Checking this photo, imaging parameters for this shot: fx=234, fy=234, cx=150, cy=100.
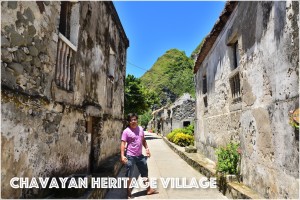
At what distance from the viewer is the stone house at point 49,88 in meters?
3.01

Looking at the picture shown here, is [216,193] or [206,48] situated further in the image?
[206,48]

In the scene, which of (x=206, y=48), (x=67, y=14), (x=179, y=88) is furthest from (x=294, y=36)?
(x=179, y=88)

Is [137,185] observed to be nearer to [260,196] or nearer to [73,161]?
[73,161]

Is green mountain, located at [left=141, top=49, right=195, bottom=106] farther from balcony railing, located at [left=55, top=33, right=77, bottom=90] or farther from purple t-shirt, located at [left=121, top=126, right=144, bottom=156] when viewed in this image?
balcony railing, located at [left=55, top=33, right=77, bottom=90]

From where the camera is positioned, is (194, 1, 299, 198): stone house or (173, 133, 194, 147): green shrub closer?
(194, 1, 299, 198): stone house

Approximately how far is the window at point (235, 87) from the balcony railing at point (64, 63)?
13.3 feet

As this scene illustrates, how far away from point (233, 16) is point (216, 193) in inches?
176

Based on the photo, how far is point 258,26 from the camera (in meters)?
4.43

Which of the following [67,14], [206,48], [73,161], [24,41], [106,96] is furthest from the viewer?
[206,48]

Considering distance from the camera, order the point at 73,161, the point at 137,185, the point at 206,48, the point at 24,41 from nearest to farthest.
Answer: the point at 24,41, the point at 73,161, the point at 137,185, the point at 206,48

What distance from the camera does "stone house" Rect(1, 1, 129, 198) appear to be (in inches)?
119

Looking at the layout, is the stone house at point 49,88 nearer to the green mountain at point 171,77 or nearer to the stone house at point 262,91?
the stone house at point 262,91

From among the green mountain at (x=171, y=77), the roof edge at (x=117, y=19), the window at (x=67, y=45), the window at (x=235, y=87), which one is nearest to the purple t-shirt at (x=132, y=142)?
the window at (x=67, y=45)

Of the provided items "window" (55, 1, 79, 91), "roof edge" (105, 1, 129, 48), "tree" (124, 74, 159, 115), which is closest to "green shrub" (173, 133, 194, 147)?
"roof edge" (105, 1, 129, 48)
